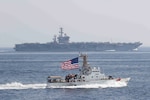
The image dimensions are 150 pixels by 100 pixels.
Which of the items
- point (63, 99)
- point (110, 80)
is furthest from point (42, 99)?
point (110, 80)

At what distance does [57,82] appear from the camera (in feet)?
275

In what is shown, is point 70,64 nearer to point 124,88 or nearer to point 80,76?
point 80,76

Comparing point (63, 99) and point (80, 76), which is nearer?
point (63, 99)

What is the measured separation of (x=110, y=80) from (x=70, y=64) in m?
7.96

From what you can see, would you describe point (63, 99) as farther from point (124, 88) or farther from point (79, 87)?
point (124, 88)

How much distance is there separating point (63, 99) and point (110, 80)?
14865 mm

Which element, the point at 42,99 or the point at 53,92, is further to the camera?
the point at 53,92

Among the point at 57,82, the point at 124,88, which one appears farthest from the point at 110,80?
the point at 57,82

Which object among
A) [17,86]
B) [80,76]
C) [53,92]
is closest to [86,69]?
[80,76]

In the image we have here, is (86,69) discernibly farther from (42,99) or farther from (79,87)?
(42,99)

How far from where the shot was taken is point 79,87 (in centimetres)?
8331

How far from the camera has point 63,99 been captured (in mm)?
72625

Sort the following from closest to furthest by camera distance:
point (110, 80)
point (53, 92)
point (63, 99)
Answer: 1. point (63, 99)
2. point (53, 92)
3. point (110, 80)

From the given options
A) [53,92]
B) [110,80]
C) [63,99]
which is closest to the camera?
[63,99]
